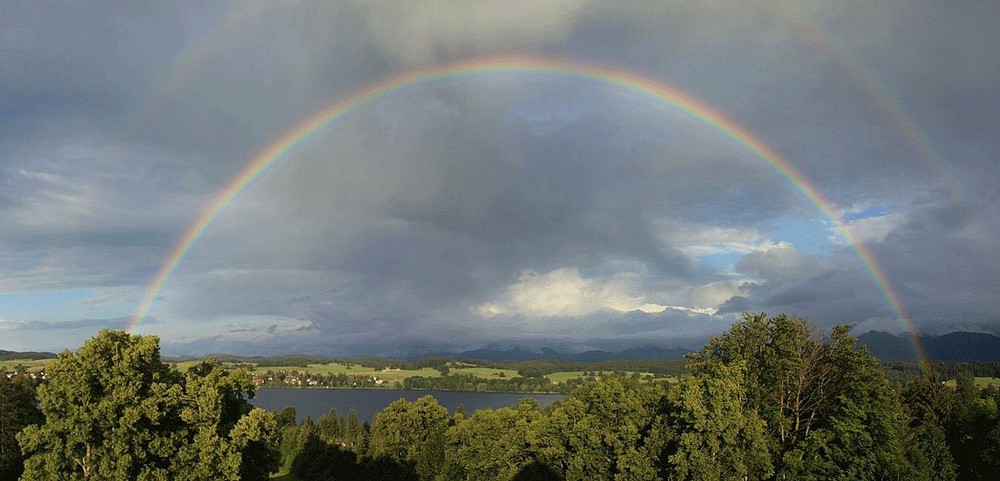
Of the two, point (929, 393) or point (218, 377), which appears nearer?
point (218, 377)

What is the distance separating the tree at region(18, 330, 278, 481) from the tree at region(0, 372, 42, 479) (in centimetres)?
1841

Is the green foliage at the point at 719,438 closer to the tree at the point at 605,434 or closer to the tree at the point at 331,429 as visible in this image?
the tree at the point at 605,434

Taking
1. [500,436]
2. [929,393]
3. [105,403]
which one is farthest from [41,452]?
[929,393]

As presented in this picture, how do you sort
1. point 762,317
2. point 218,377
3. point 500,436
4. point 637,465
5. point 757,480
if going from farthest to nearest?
point 500,436 < point 762,317 < point 637,465 < point 757,480 < point 218,377

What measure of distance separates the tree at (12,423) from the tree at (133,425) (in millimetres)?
18408

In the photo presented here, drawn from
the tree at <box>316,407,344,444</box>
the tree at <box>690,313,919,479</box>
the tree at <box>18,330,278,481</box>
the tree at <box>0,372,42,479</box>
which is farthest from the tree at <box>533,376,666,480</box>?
the tree at <box>316,407,344,444</box>

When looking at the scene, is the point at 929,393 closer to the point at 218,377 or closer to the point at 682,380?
the point at 682,380

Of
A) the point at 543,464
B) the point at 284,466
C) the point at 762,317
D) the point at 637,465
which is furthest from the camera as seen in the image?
the point at 284,466

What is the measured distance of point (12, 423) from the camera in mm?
42000

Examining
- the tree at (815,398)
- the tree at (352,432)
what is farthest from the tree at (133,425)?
the tree at (352,432)

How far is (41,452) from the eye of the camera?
88.7 feet

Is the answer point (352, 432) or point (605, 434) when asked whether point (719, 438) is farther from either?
point (352, 432)

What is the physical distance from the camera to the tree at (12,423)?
41469 mm

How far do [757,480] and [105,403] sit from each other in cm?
3409
